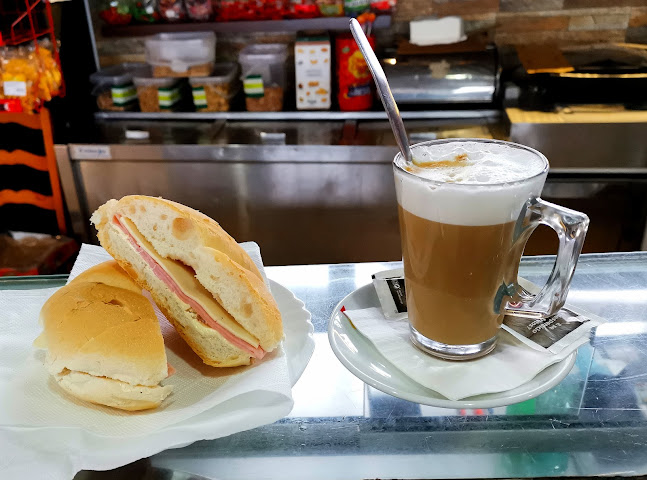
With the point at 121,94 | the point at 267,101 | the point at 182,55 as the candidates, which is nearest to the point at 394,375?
the point at 267,101

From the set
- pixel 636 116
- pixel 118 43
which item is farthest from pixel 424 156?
pixel 118 43

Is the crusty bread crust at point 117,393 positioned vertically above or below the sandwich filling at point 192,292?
below

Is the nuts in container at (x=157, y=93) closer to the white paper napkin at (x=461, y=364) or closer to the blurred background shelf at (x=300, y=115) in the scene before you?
the blurred background shelf at (x=300, y=115)

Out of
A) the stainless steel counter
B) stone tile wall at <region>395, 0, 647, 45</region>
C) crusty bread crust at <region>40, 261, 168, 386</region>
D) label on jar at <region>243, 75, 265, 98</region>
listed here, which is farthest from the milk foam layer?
stone tile wall at <region>395, 0, 647, 45</region>

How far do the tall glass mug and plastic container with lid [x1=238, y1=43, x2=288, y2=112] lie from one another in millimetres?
1977

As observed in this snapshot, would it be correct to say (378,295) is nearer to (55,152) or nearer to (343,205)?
(343,205)

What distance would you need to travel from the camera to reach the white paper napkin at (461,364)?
0.80 m

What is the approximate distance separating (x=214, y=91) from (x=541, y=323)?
2226mm

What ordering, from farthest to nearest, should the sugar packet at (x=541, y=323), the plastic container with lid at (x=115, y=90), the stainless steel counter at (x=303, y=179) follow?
the plastic container with lid at (x=115, y=90), the stainless steel counter at (x=303, y=179), the sugar packet at (x=541, y=323)

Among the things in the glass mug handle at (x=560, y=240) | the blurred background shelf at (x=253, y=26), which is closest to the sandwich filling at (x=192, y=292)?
the glass mug handle at (x=560, y=240)

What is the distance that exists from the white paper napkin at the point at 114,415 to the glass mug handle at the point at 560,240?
15.2 inches

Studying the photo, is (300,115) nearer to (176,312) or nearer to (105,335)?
(176,312)

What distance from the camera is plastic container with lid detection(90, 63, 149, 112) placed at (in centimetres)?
281

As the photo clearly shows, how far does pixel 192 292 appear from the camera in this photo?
33.1 inches
